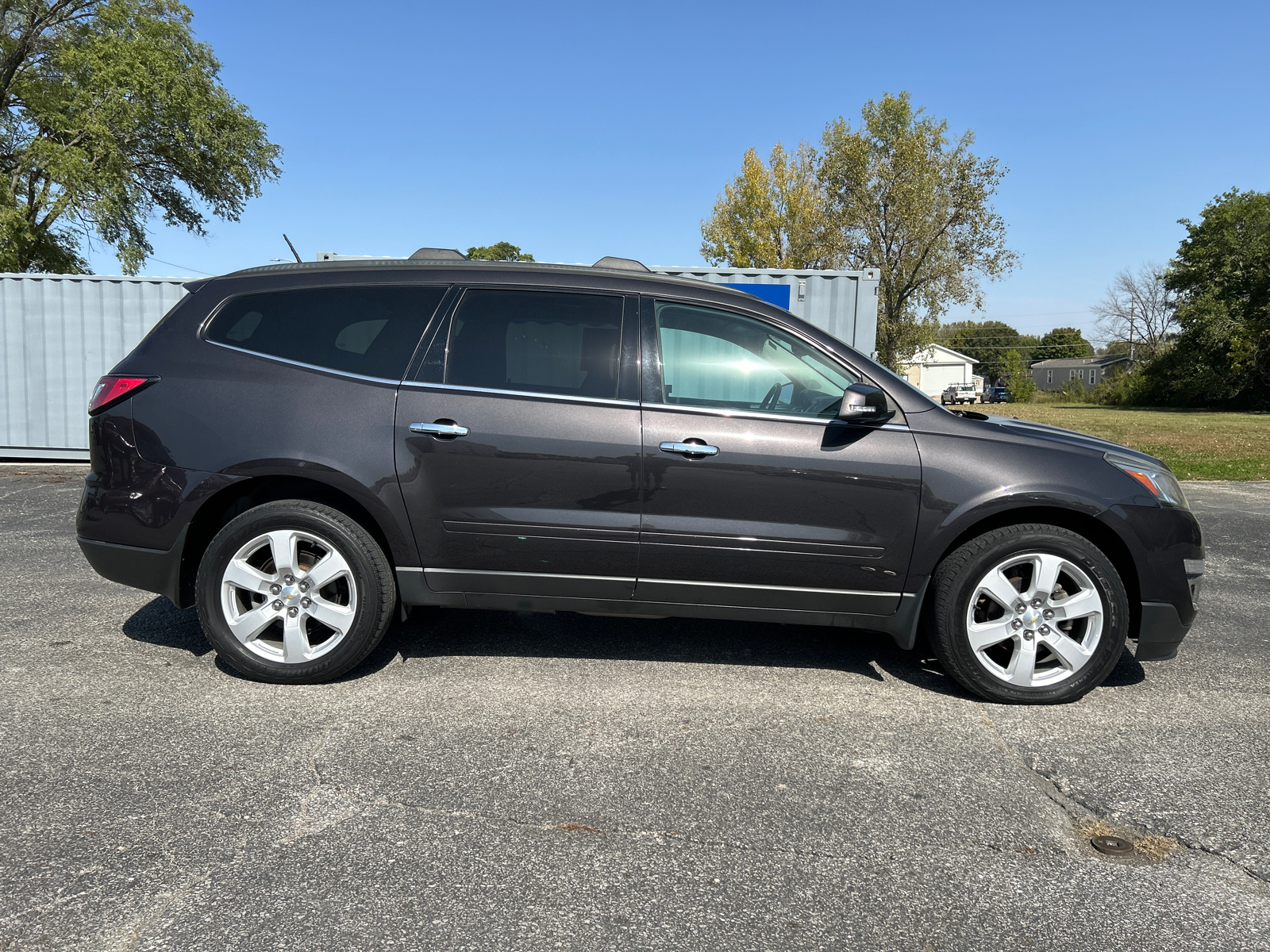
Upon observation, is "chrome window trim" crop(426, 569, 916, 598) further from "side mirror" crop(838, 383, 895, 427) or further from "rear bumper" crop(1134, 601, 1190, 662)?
"rear bumper" crop(1134, 601, 1190, 662)

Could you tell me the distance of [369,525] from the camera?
383cm

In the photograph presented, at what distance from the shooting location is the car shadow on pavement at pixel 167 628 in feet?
14.0

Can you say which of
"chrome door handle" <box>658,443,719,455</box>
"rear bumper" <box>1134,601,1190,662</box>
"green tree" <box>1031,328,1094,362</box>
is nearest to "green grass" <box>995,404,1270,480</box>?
"rear bumper" <box>1134,601,1190,662</box>

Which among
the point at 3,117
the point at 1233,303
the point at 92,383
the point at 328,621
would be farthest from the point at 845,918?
the point at 1233,303

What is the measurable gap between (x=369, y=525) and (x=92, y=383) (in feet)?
37.6

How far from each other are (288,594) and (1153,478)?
3.79 m

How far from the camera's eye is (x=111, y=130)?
72.7ft

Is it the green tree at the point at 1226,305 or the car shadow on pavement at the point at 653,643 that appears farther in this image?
the green tree at the point at 1226,305

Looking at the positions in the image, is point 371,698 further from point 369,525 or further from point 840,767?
point 840,767

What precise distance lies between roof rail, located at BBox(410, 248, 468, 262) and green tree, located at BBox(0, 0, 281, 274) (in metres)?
21.2

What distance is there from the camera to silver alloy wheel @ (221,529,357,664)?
370 cm

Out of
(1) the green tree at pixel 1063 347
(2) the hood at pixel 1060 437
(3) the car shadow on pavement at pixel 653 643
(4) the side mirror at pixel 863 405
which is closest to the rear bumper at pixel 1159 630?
(2) the hood at pixel 1060 437

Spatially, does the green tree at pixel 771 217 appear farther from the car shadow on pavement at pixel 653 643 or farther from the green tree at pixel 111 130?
the car shadow on pavement at pixel 653 643

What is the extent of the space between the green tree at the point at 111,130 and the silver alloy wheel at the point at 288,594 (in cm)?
2178
